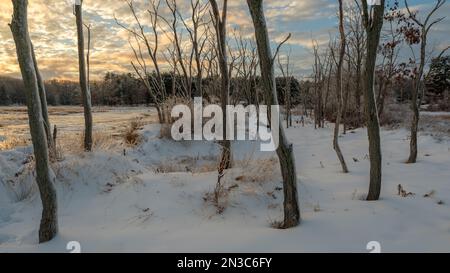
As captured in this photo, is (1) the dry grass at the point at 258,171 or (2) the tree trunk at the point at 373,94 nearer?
(2) the tree trunk at the point at 373,94

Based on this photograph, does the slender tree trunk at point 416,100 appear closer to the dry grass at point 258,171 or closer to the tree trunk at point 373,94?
the tree trunk at point 373,94

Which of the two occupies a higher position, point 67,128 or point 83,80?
point 83,80

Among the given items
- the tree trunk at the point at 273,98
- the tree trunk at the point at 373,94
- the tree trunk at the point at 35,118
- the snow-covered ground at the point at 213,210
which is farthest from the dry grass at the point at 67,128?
the tree trunk at the point at 373,94

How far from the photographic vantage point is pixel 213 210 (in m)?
4.41

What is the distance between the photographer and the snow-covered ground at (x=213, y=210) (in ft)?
10.8

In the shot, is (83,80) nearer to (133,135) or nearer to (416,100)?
(133,135)

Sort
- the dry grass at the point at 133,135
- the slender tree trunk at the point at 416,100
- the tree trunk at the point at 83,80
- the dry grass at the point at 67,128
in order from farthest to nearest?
the dry grass at the point at 133,135 → the dry grass at the point at 67,128 → the slender tree trunk at the point at 416,100 → the tree trunk at the point at 83,80

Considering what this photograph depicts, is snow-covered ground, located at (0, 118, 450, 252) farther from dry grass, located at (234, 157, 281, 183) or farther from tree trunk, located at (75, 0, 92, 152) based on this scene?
tree trunk, located at (75, 0, 92, 152)

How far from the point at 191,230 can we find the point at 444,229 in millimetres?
2570

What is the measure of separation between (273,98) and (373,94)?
1.64 metres

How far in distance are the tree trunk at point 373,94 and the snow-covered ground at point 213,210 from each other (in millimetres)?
311

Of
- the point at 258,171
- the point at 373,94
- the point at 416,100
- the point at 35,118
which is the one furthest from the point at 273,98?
the point at 416,100

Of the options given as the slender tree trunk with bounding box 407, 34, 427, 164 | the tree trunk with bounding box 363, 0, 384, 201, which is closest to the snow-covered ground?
the tree trunk with bounding box 363, 0, 384, 201

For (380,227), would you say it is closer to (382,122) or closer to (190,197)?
(190,197)
